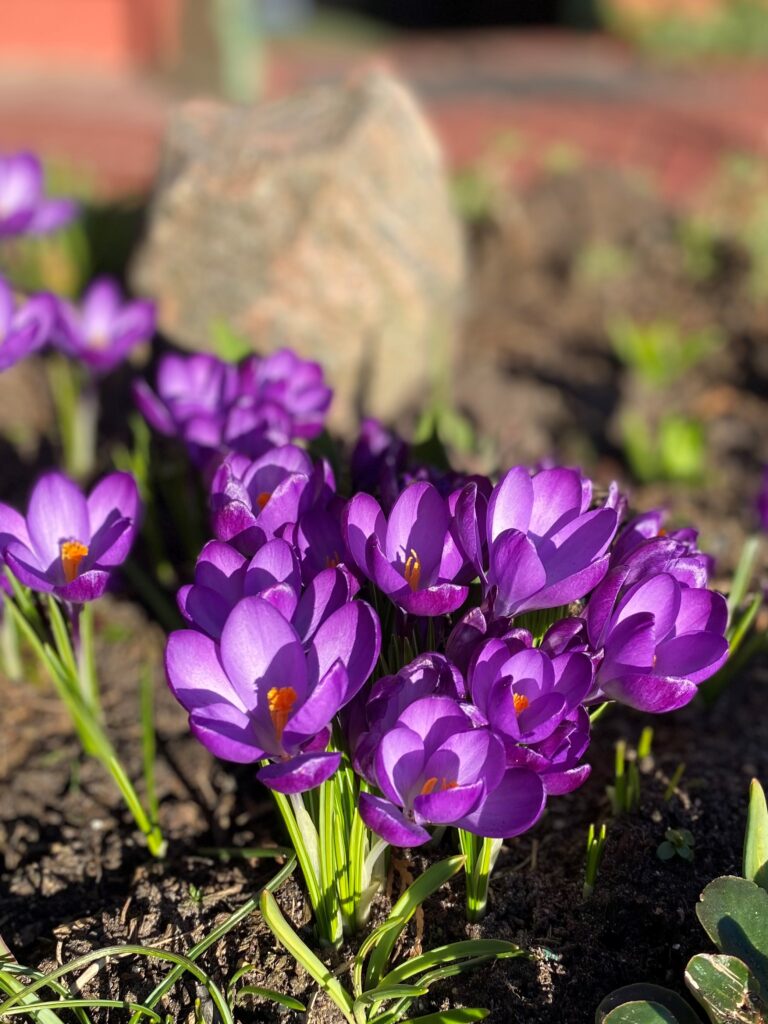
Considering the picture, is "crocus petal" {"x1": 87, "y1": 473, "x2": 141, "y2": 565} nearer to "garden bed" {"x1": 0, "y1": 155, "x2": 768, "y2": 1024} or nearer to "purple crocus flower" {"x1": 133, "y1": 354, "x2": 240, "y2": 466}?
"purple crocus flower" {"x1": 133, "y1": 354, "x2": 240, "y2": 466}

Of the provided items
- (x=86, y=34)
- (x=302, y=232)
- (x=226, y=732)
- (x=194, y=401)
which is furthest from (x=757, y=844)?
(x=86, y=34)

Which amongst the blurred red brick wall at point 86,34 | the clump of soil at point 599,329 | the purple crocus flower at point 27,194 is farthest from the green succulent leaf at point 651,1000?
the blurred red brick wall at point 86,34

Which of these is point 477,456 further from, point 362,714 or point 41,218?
point 362,714

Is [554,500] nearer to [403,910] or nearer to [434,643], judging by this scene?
[434,643]

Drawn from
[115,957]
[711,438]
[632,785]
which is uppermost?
[632,785]

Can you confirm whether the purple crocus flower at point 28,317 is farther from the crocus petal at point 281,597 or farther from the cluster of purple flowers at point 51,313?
the crocus petal at point 281,597

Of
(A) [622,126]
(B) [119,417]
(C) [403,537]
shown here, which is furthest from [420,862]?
(A) [622,126]
